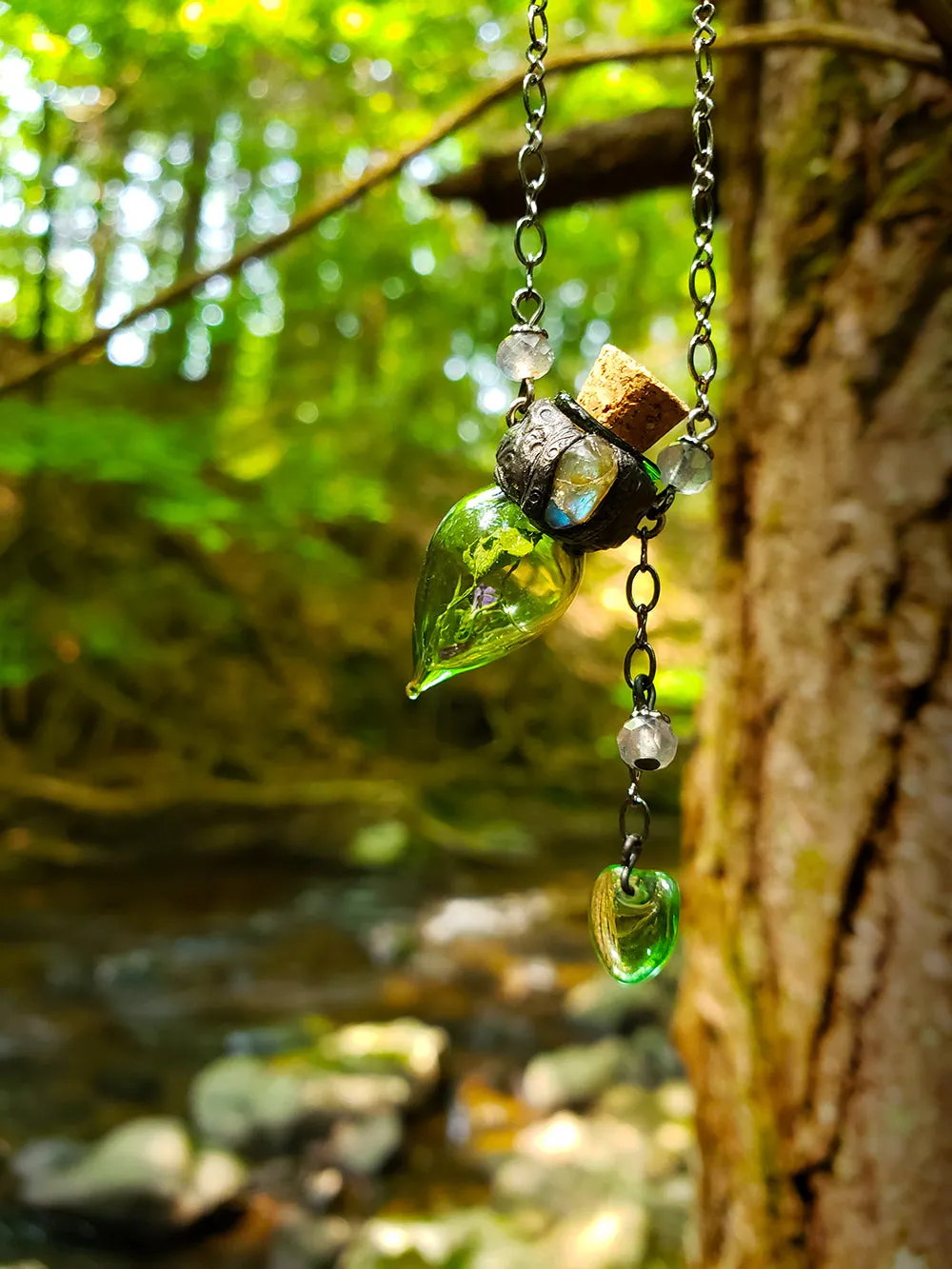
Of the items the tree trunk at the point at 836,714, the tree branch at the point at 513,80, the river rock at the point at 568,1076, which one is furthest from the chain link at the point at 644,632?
the river rock at the point at 568,1076

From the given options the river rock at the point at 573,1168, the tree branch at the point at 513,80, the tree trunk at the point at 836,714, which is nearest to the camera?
the tree branch at the point at 513,80

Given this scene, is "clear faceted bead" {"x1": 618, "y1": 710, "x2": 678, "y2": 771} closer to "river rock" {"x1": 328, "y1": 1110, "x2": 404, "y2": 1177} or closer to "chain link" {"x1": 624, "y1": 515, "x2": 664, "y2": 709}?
"chain link" {"x1": 624, "y1": 515, "x2": 664, "y2": 709}

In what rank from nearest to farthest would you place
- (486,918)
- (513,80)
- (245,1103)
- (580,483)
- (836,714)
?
(580,483) < (513,80) < (836,714) < (245,1103) < (486,918)

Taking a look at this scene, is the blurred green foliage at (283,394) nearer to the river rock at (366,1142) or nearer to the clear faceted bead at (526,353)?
the river rock at (366,1142)

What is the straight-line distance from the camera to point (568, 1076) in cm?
398

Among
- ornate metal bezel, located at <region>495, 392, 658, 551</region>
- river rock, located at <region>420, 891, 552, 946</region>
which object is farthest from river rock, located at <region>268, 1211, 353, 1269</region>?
ornate metal bezel, located at <region>495, 392, 658, 551</region>

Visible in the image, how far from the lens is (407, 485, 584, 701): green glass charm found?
2.18 ft

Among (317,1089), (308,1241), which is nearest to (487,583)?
(308,1241)

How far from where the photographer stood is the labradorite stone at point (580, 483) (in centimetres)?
64

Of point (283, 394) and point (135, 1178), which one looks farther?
point (283, 394)

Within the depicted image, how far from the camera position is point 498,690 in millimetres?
6738

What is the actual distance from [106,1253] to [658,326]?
21.2 feet

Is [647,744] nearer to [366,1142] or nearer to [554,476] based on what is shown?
[554,476]

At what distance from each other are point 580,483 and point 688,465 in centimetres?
8
